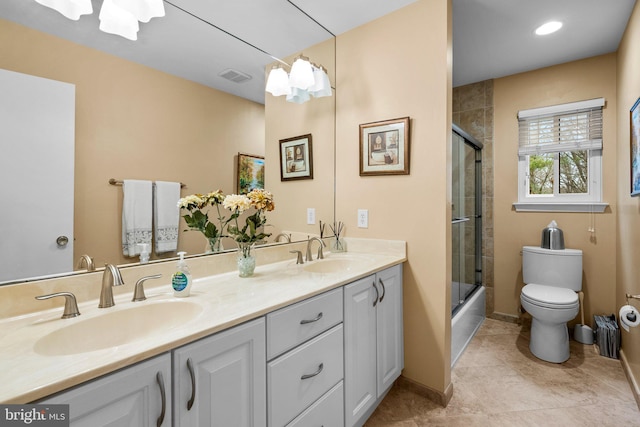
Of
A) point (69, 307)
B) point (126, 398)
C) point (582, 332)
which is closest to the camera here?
point (126, 398)

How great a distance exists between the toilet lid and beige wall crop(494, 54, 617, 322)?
1.42ft

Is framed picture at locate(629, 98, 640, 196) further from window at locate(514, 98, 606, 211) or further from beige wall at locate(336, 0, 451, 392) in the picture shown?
beige wall at locate(336, 0, 451, 392)

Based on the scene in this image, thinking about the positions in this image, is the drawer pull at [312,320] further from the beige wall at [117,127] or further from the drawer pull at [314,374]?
the beige wall at [117,127]

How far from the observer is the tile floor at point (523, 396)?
1.65 m

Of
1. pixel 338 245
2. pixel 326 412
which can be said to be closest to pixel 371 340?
pixel 326 412

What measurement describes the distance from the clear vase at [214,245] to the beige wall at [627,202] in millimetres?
2471

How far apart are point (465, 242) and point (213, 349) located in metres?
2.59

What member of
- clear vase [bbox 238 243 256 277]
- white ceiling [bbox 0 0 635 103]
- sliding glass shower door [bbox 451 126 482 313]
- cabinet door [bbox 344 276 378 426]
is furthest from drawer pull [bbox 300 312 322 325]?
sliding glass shower door [bbox 451 126 482 313]

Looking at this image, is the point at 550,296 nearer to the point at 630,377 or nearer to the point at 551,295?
the point at 551,295

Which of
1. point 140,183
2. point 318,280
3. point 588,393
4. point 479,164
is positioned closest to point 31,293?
point 140,183

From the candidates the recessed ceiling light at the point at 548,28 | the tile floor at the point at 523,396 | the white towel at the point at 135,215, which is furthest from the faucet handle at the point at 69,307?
the recessed ceiling light at the point at 548,28

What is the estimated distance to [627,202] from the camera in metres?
2.04

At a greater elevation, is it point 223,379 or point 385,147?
point 385,147

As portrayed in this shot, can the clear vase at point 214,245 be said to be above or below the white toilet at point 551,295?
above
